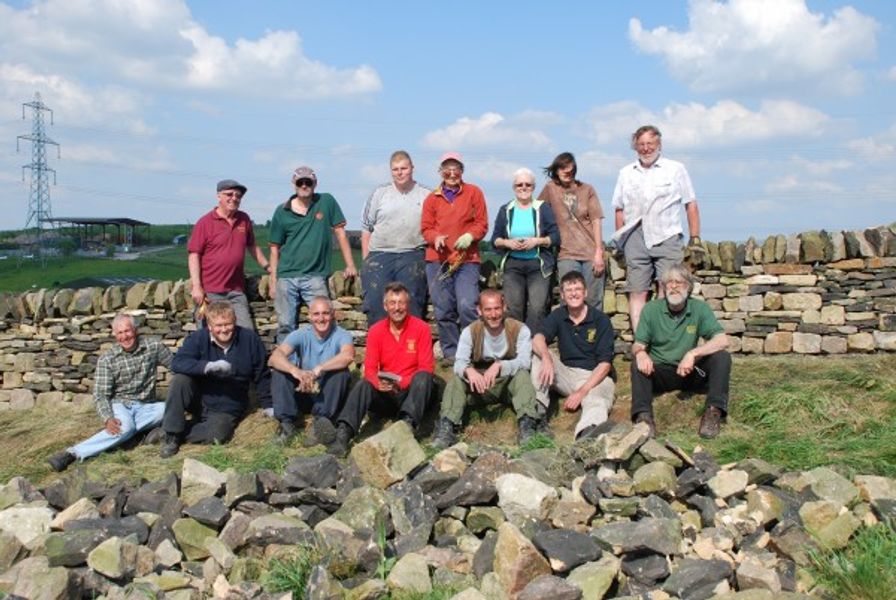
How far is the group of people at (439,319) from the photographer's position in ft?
24.3

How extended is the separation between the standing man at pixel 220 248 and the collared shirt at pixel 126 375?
0.76 metres

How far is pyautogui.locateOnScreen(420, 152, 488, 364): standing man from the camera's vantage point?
828 cm

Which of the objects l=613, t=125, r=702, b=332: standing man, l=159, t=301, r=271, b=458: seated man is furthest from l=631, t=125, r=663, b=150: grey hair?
l=159, t=301, r=271, b=458: seated man

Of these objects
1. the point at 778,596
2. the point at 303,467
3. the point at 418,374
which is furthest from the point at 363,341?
the point at 778,596

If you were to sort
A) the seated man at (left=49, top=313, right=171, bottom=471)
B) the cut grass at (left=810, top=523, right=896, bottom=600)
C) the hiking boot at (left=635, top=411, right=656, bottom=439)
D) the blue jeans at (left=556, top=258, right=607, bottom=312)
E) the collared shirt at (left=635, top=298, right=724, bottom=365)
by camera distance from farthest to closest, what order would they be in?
the blue jeans at (left=556, top=258, right=607, bottom=312) < the seated man at (left=49, top=313, right=171, bottom=471) < the collared shirt at (left=635, top=298, right=724, bottom=365) < the hiking boot at (left=635, top=411, right=656, bottom=439) < the cut grass at (left=810, top=523, right=896, bottom=600)

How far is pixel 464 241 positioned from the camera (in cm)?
820

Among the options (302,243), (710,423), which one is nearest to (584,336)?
(710,423)

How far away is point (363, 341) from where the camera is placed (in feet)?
32.1

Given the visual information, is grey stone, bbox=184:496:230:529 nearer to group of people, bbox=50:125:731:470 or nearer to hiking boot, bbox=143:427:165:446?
group of people, bbox=50:125:731:470

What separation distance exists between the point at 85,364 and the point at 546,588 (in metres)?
7.77

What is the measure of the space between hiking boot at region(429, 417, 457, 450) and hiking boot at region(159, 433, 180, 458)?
2.41 meters

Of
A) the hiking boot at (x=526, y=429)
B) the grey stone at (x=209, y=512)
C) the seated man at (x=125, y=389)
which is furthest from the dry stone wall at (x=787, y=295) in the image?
the grey stone at (x=209, y=512)

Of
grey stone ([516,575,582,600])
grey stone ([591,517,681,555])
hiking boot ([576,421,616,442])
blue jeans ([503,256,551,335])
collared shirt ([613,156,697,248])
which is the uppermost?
collared shirt ([613,156,697,248])

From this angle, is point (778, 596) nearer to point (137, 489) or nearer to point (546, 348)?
point (546, 348)
